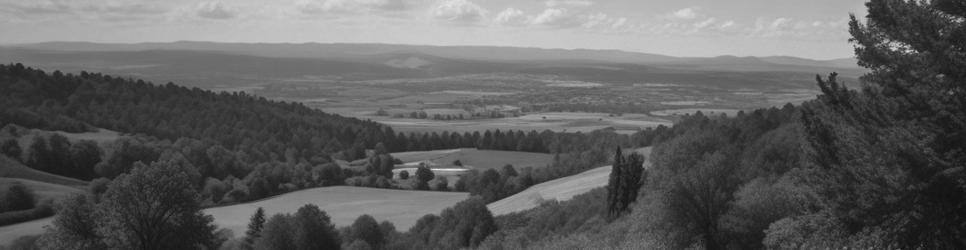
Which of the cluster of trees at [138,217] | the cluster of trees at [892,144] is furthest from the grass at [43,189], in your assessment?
the cluster of trees at [892,144]

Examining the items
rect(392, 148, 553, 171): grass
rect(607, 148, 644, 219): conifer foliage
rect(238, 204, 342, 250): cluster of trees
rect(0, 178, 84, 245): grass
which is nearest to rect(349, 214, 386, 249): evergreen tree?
rect(238, 204, 342, 250): cluster of trees

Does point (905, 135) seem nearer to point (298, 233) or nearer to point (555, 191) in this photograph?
point (298, 233)

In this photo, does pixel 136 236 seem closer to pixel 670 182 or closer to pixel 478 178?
pixel 670 182

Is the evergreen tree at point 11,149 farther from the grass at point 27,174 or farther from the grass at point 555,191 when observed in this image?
the grass at point 555,191

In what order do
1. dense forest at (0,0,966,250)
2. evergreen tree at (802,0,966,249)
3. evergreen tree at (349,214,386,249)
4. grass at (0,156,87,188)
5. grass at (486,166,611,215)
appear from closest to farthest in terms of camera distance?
evergreen tree at (802,0,966,249)
dense forest at (0,0,966,250)
evergreen tree at (349,214,386,249)
grass at (486,166,611,215)
grass at (0,156,87,188)

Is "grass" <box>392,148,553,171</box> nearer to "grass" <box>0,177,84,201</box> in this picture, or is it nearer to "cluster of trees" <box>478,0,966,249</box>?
"grass" <box>0,177,84,201</box>

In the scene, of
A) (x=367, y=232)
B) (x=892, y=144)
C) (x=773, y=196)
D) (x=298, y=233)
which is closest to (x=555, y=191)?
(x=367, y=232)
